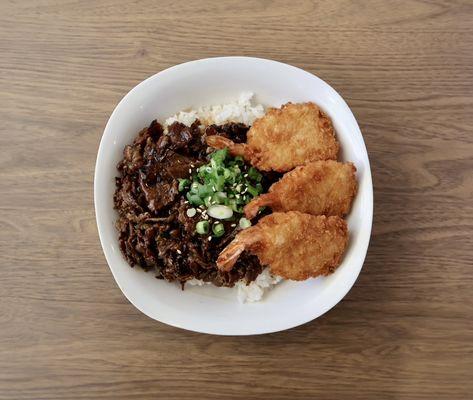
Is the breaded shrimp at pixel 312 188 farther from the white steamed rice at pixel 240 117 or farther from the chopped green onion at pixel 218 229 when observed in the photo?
the white steamed rice at pixel 240 117

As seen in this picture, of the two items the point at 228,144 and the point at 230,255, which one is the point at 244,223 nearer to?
the point at 230,255

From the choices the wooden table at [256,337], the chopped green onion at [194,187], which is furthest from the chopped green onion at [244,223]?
the wooden table at [256,337]

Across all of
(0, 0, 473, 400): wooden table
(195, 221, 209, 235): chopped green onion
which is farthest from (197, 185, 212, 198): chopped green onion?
(0, 0, 473, 400): wooden table

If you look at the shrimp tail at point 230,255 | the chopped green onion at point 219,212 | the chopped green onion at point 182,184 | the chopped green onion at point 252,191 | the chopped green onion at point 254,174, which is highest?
the chopped green onion at point 254,174

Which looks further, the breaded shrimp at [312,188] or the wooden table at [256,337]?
the wooden table at [256,337]

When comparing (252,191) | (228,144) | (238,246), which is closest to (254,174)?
(252,191)

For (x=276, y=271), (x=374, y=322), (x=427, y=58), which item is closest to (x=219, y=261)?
(x=276, y=271)
